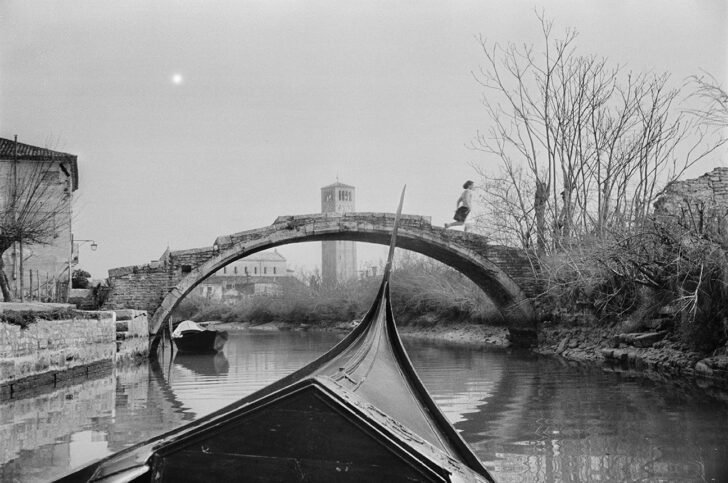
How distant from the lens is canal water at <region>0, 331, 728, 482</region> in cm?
359

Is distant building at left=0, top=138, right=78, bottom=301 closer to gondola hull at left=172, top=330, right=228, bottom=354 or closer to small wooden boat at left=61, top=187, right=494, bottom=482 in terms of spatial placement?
gondola hull at left=172, top=330, right=228, bottom=354

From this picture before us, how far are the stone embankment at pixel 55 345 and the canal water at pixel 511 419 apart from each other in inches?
11.1

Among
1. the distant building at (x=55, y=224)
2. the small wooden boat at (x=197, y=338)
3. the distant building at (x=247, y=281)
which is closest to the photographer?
the small wooden boat at (x=197, y=338)

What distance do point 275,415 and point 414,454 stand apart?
0.40 metres

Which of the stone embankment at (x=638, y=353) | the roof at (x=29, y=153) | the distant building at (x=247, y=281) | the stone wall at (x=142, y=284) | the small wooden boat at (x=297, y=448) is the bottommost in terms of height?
the stone embankment at (x=638, y=353)

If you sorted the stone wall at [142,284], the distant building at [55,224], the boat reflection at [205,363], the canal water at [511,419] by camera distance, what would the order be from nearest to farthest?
the canal water at [511,419] < the boat reflection at [205,363] < the stone wall at [142,284] < the distant building at [55,224]

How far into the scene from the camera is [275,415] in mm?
2127

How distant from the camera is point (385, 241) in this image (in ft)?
42.8

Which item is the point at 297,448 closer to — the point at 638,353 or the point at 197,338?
the point at 638,353

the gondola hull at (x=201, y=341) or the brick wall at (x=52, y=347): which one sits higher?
the brick wall at (x=52, y=347)

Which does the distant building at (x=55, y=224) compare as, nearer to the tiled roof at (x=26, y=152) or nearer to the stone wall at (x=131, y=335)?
the tiled roof at (x=26, y=152)

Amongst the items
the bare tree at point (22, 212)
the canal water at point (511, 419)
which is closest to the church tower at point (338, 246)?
the bare tree at point (22, 212)

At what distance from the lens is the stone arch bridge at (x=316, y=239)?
11625 mm

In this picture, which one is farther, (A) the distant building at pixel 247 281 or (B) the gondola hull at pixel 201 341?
(A) the distant building at pixel 247 281
